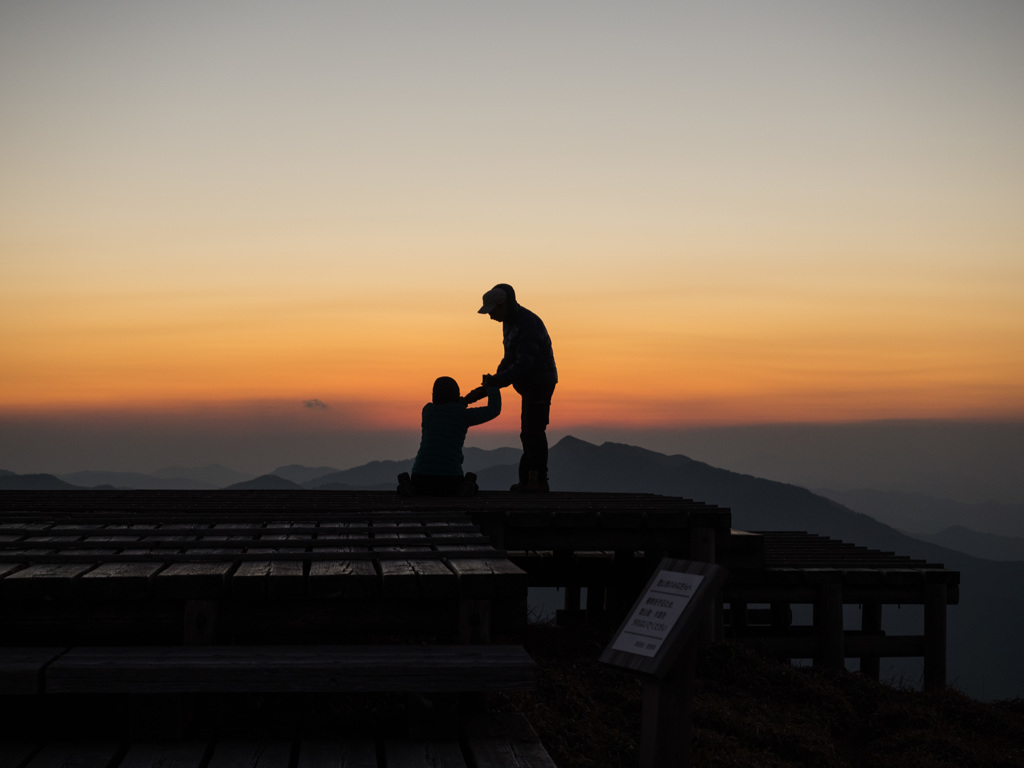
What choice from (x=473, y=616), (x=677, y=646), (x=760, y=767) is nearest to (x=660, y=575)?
(x=677, y=646)

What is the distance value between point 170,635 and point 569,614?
9.16 m

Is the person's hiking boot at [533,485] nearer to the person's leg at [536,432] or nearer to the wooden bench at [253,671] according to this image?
the person's leg at [536,432]

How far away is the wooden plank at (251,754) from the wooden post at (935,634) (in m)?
10.3

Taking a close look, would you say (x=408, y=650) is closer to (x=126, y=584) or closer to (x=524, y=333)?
(x=126, y=584)

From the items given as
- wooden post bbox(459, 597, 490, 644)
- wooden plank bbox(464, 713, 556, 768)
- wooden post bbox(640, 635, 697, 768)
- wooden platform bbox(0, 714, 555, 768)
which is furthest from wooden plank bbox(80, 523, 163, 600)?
wooden post bbox(640, 635, 697, 768)

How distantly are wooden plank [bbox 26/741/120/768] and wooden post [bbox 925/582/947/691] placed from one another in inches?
425

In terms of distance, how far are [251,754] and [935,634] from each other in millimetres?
10961

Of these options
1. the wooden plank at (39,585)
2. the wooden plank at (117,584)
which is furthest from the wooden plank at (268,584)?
the wooden plank at (39,585)

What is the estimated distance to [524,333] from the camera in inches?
472

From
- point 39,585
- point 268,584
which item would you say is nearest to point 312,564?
point 268,584

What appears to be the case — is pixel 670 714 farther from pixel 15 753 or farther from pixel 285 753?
pixel 15 753

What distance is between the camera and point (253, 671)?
14.2ft

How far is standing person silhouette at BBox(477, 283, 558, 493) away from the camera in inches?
469

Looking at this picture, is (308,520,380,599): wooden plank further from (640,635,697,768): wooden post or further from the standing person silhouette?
the standing person silhouette
